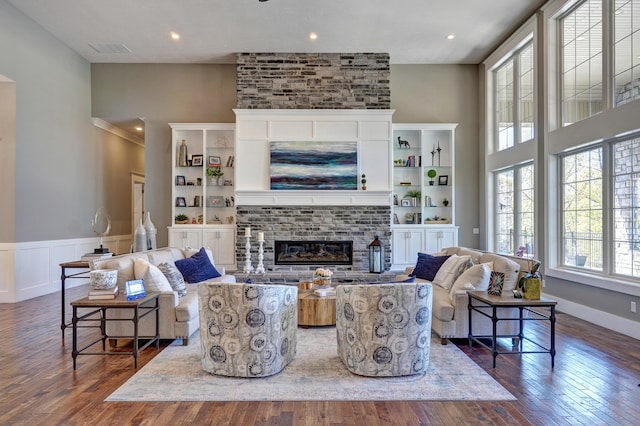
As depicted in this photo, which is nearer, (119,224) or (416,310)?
(416,310)

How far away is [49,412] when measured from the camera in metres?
2.54

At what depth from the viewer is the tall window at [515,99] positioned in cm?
631

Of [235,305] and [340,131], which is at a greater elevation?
[340,131]

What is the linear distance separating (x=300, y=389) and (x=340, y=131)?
5245 millimetres

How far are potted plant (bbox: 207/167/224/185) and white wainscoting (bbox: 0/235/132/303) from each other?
2.66 meters

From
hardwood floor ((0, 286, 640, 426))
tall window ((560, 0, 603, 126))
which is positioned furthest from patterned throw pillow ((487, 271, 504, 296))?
tall window ((560, 0, 603, 126))

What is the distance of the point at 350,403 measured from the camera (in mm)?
2621

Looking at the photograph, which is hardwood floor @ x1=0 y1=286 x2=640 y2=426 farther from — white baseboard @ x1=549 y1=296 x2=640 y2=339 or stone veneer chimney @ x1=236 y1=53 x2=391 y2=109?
stone veneer chimney @ x1=236 y1=53 x2=391 y2=109

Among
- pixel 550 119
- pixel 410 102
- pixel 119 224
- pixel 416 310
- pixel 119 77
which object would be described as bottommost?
pixel 416 310

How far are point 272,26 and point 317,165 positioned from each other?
8.02 feet

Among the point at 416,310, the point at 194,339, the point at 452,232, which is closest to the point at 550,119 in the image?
the point at 452,232

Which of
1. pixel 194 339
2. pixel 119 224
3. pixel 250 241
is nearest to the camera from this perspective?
pixel 194 339

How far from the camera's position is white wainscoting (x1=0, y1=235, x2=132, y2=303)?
575 centimetres

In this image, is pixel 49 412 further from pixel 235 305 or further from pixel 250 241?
pixel 250 241
